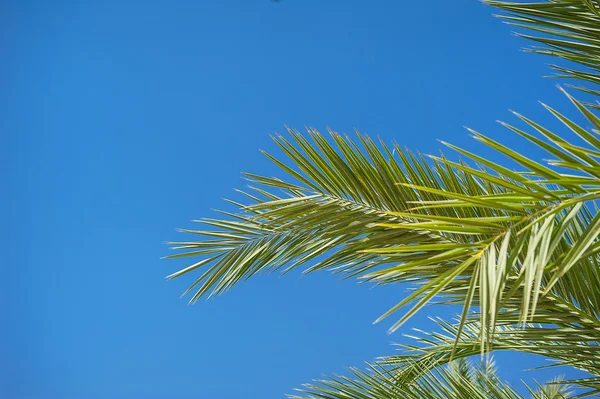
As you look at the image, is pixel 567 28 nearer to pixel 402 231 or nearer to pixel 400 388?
pixel 402 231

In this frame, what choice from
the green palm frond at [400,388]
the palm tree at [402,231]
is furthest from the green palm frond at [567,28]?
the green palm frond at [400,388]

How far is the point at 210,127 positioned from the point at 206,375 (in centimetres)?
558

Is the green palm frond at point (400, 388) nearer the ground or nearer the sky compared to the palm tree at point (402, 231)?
nearer the ground

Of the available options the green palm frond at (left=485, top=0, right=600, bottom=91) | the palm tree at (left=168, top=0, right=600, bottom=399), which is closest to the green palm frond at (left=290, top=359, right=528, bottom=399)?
the palm tree at (left=168, top=0, right=600, bottom=399)

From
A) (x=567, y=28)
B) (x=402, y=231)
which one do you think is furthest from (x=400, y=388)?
(x=567, y=28)

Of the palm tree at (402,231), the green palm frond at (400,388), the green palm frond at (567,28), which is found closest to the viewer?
the palm tree at (402,231)

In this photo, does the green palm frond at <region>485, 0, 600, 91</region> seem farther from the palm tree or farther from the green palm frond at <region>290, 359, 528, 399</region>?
the green palm frond at <region>290, 359, 528, 399</region>

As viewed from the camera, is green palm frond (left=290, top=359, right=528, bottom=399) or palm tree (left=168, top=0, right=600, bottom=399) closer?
palm tree (left=168, top=0, right=600, bottom=399)

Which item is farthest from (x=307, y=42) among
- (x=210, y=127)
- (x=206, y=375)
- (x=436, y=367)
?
(x=436, y=367)

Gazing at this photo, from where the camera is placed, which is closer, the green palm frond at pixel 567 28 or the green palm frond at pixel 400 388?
the green palm frond at pixel 567 28

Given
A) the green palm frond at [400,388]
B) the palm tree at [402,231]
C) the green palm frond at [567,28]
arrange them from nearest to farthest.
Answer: the palm tree at [402,231], the green palm frond at [567,28], the green palm frond at [400,388]

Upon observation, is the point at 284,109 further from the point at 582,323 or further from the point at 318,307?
the point at 582,323

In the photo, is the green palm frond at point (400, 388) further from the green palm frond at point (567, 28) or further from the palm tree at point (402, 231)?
the green palm frond at point (567, 28)

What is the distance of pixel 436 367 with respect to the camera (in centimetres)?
234
